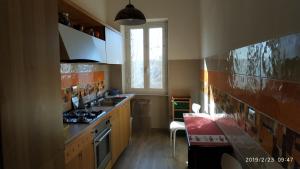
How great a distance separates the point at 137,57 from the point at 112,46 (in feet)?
3.66

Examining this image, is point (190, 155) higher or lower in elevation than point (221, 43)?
lower

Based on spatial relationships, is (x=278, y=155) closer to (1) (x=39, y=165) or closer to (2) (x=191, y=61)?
(1) (x=39, y=165)

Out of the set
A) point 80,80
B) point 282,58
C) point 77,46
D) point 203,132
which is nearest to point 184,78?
point 80,80

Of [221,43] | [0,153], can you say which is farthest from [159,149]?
[0,153]

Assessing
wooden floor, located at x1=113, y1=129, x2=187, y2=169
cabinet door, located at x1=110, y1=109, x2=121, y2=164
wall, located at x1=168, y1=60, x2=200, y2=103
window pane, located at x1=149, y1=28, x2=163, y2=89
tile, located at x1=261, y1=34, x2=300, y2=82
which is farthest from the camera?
window pane, located at x1=149, y1=28, x2=163, y2=89

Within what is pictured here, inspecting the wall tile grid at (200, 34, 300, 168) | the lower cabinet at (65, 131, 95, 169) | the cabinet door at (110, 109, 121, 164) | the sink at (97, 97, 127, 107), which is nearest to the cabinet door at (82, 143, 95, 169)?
the lower cabinet at (65, 131, 95, 169)

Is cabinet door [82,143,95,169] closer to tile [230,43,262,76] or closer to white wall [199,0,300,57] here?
tile [230,43,262,76]

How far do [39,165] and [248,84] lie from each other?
1.37 metres

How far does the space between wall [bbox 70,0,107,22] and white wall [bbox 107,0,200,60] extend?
618mm

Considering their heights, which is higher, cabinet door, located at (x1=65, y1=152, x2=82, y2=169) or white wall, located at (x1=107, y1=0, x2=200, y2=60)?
white wall, located at (x1=107, y1=0, x2=200, y2=60)

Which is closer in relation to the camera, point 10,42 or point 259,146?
point 10,42

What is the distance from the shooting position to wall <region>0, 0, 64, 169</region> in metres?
0.87

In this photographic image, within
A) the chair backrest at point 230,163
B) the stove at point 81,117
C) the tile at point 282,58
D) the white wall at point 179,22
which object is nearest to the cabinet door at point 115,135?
the stove at point 81,117

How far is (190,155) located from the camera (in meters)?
1.99
